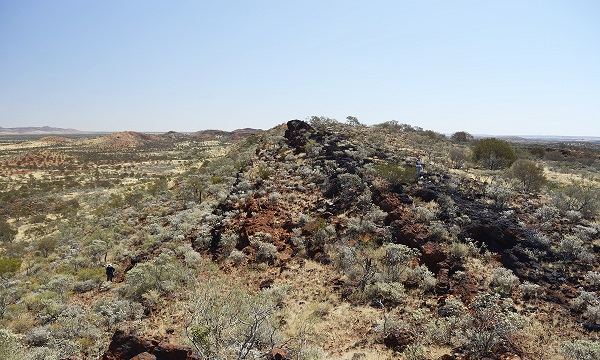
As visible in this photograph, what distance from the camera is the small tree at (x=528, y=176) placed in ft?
61.2

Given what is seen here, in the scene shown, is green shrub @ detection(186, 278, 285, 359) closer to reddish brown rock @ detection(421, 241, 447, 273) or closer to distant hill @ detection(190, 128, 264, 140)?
reddish brown rock @ detection(421, 241, 447, 273)

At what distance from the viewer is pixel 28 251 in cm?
1719

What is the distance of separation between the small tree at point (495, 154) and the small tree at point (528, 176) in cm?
719

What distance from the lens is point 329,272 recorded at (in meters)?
10.7

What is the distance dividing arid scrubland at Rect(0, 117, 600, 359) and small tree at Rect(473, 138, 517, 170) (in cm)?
735

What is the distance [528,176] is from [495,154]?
871 cm

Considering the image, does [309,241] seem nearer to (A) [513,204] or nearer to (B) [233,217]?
(B) [233,217]

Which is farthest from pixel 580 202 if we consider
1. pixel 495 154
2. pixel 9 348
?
pixel 9 348

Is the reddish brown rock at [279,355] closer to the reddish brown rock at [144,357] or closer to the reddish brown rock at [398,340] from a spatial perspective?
the reddish brown rock at [144,357]

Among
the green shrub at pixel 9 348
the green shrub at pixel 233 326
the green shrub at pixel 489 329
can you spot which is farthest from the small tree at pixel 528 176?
the green shrub at pixel 9 348

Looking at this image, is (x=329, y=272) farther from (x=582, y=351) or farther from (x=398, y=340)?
(x=582, y=351)

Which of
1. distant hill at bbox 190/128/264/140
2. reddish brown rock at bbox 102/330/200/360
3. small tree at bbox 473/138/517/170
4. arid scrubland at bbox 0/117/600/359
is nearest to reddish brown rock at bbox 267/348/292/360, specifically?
arid scrubland at bbox 0/117/600/359

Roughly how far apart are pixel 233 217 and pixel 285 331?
26.0 feet

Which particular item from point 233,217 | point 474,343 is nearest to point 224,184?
point 233,217
